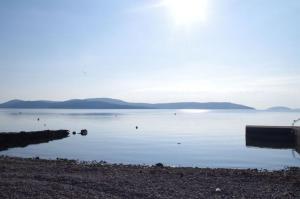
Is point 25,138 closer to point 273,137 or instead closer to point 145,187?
point 273,137

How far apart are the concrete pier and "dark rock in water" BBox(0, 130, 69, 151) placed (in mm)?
25389

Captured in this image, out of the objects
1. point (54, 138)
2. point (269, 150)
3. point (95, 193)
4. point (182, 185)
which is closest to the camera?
point (95, 193)

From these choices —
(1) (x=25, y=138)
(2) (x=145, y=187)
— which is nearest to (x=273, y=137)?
(1) (x=25, y=138)

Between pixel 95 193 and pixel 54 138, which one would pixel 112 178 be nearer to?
pixel 95 193

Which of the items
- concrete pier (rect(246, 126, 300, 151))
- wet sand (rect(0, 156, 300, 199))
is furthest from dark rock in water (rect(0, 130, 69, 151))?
wet sand (rect(0, 156, 300, 199))

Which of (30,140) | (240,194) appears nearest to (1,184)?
(240,194)

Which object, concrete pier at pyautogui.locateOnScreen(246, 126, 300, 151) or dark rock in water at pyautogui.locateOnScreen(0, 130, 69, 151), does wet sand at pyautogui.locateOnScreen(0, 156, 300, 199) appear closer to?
concrete pier at pyautogui.locateOnScreen(246, 126, 300, 151)

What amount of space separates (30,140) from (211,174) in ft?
125

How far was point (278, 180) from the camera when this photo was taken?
13898 millimetres

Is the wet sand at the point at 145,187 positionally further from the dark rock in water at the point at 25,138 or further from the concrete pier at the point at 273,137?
the dark rock in water at the point at 25,138

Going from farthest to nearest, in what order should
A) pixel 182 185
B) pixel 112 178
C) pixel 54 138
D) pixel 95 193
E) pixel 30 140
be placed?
pixel 54 138, pixel 30 140, pixel 112 178, pixel 182 185, pixel 95 193

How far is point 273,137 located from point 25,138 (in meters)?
29.2

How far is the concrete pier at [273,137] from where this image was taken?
3887 centimetres

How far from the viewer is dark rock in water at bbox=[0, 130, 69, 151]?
44.4 metres
